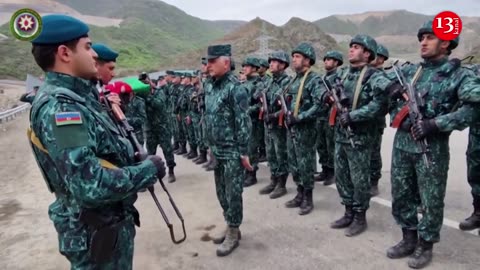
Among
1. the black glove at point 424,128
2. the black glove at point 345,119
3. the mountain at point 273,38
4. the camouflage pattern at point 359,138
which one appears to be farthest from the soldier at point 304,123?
the mountain at point 273,38

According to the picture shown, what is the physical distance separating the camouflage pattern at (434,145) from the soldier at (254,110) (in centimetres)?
307

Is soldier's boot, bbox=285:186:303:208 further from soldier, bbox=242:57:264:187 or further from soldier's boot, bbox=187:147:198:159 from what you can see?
soldier's boot, bbox=187:147:198:159

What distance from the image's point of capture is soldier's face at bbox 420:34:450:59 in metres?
3.33

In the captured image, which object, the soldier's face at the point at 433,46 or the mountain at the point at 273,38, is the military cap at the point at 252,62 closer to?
the soldier's face at the point at 433,46

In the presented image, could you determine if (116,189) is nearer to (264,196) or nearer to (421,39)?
(421,39)

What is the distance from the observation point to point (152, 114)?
663cm

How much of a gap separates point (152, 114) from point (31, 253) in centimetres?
310

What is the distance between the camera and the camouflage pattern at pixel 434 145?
3168 millimetres

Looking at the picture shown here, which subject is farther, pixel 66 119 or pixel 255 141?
pixel 255 141

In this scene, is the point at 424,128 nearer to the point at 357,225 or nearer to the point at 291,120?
the point at 357,225

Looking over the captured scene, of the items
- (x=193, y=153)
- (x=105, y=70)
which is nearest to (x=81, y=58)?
(x=105, y=70)

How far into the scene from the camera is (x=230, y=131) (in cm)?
387

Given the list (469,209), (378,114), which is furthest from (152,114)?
(469,209)

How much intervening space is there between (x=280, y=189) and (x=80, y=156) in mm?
4253
